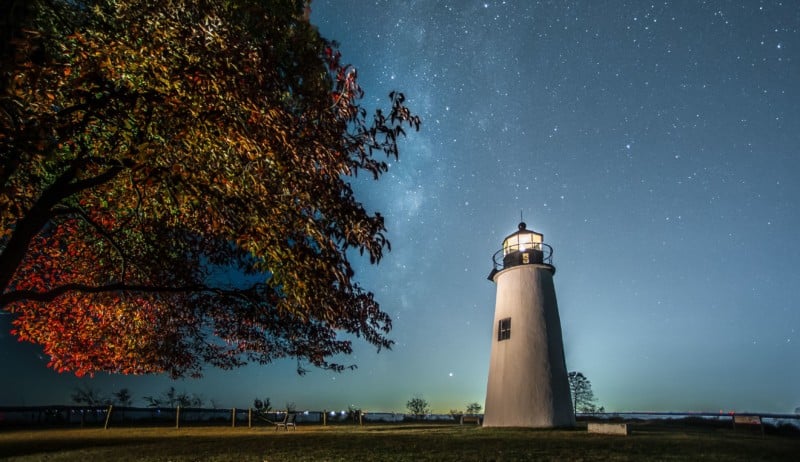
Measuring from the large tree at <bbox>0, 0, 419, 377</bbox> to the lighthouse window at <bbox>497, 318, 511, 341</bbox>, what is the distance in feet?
49.7

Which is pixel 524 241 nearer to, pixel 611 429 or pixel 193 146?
pixel 611 429

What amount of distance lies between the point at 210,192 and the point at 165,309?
5751mm

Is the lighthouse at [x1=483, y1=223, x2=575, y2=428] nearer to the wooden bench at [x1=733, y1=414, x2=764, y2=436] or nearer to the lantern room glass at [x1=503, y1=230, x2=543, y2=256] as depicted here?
the lantern room glass at [x1=503, y1=230, x2=543, y2=256]

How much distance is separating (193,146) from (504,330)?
2009 cm

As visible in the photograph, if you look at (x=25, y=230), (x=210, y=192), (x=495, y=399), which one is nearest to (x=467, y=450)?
(x=210, y=192)

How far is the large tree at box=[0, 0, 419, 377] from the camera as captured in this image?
465 centimetres

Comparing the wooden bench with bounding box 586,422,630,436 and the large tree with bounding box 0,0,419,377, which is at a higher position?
the large tree with bounding box 0,0,419,377

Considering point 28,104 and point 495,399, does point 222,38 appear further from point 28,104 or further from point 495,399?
point 495,399

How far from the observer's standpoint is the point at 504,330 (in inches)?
876

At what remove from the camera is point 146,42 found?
185 inches

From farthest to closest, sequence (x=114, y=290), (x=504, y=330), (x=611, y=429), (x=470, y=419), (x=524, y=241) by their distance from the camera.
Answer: (x=470, y=419), (x=524, y=241), (x=504, y=330), (x=611, y=429), (x=114, y=290)

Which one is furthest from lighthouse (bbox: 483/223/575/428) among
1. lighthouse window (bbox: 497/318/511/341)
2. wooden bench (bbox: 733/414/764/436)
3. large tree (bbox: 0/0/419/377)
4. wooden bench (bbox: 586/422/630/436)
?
large tree (bbox: 0/0/419/377)

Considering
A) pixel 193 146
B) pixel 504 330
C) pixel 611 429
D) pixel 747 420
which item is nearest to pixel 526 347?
pixel 504 330

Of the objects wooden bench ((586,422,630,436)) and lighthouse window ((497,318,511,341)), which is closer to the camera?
wooden bench ((586,422,630,436))
